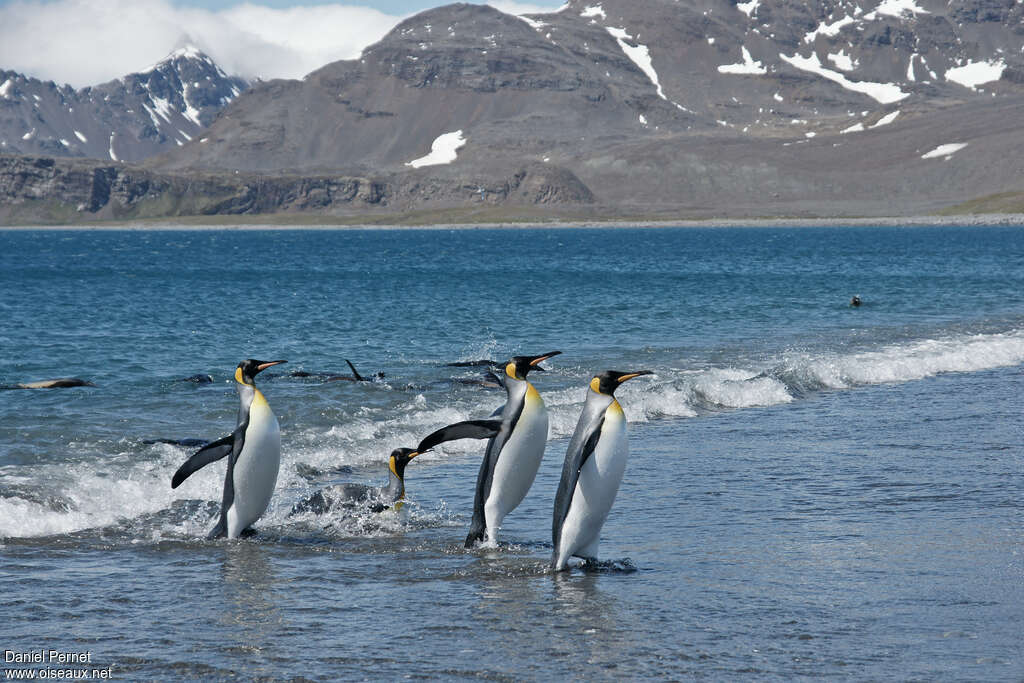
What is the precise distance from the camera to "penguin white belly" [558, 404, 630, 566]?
8.92 m

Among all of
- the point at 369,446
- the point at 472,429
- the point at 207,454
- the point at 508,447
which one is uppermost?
the point at 472,429

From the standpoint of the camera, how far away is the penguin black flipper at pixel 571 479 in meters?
8.95

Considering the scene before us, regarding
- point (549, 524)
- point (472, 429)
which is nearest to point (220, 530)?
point (472, 429)

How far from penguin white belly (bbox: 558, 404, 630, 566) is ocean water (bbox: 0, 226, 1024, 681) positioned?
1.06 feet

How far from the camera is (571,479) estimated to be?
29.6ft

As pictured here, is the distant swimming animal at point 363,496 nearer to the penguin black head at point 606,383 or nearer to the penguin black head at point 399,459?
the penguin black head at point 399,459

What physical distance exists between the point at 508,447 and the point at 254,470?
7.50 feet

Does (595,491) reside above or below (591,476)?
below

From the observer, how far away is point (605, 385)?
29.8 feet

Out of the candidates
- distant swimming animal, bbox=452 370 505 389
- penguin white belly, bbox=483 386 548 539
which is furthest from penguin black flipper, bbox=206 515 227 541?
distant swimming animal, bbox=452 370 505 389

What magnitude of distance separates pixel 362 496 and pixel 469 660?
430 cm

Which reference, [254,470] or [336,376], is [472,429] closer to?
[254,470]

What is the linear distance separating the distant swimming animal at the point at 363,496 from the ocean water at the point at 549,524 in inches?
7.1

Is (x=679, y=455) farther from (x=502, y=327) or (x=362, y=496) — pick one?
(x=502, y=327)
